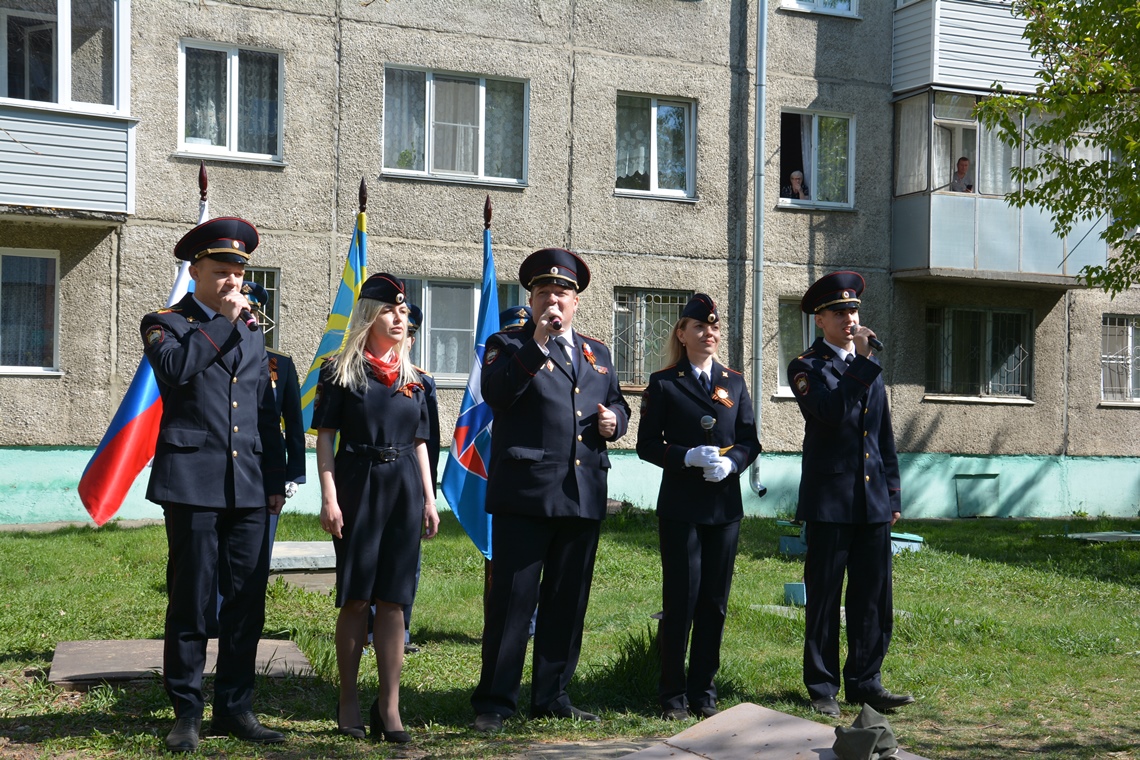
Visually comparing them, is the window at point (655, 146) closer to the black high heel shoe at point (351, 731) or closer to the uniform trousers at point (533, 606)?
the uniform trousers at point (533, 606)

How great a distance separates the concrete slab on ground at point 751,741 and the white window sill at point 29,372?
11528mm

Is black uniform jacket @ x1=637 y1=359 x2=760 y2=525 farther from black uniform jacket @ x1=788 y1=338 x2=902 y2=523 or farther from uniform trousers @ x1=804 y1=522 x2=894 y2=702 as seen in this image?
uniform trousers @ x1=804 y1=522 x2=894 y2=702

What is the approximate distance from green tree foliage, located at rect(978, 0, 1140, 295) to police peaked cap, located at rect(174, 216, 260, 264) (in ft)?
32.1

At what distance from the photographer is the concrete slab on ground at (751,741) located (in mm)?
4266

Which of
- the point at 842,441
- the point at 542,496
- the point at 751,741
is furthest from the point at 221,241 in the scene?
the point at 842,441

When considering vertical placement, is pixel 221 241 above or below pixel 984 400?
above

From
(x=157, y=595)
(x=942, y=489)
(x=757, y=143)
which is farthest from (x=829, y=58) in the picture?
(x=157, y=595)

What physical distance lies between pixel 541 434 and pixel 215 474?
1492 mm

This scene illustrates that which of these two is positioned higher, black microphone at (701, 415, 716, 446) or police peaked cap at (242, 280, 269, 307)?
police peaked cap at (242, 280, 269, 307)

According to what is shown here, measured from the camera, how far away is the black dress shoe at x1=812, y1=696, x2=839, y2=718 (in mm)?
5793

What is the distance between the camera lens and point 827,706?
19.1 feet

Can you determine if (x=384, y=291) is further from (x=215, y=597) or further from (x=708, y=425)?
(x=708, y=425)

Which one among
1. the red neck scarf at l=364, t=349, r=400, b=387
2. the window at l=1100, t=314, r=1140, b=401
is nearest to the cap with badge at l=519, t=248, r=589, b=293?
the red neck scarf at l=364, t=349, r=400, b=387

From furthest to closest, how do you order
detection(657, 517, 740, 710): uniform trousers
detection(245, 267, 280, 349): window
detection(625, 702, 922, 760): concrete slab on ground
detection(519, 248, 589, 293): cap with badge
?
detection(245, 267, 280, 349): window, detection(657, 517, 740, 710): uniform trousers, detection(519, 248, 589, 293): cap with badge, detection(625, 702, 922, 760): concrete slab on ground
